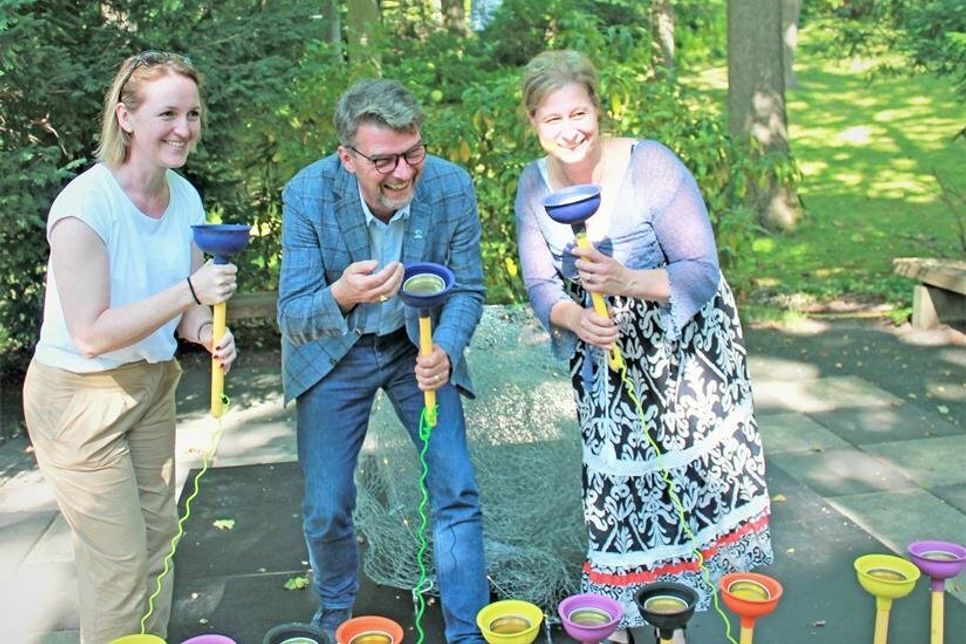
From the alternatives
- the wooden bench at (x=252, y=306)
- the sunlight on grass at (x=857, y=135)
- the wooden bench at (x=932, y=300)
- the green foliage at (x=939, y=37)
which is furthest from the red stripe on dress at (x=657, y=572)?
the sunlight on grass at (x=857, y=135)

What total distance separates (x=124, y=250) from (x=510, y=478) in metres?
1.59

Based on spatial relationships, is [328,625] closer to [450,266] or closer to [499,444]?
[499,444]

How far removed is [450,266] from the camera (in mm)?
3053

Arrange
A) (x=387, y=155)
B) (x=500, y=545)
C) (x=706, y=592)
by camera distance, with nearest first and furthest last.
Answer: (x=387, y=155) < (x=706, y=592) < (x=500, y=545)

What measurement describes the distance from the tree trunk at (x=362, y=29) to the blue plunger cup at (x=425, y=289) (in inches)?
143

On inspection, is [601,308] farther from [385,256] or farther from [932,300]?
[932,300]

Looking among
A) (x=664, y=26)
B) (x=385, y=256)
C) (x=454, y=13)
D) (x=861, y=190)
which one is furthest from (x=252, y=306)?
(x=664, y=26)

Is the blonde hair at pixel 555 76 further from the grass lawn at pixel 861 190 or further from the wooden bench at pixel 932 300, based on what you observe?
the grass lawn at pixel 861 190

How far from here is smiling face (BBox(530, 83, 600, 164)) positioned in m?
2.81

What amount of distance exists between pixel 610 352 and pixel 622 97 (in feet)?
9.65

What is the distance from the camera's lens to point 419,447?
122 inches

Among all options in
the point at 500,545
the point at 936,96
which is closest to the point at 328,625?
the point at 500,545

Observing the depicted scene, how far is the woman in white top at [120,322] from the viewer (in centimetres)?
261

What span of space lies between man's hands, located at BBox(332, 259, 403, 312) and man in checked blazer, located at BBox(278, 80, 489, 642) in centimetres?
5
